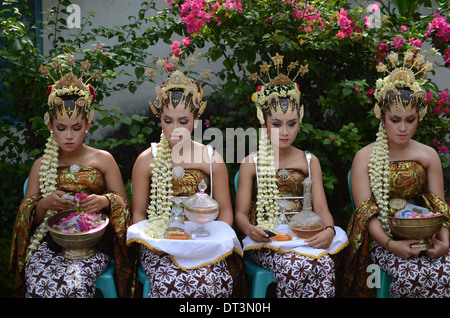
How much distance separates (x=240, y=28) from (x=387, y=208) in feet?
6.71

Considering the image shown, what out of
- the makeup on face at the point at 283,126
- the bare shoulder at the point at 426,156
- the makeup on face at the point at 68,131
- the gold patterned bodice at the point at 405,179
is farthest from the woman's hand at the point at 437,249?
the makeup on face at the point at 68,131

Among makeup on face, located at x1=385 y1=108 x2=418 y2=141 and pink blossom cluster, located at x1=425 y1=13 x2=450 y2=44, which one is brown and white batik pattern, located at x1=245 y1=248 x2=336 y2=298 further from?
pink blossom cluster, located at x1=425 y1=13 x2=450 y2=44

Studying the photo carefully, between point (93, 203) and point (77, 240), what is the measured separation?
31 centimetres

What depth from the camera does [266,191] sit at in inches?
148

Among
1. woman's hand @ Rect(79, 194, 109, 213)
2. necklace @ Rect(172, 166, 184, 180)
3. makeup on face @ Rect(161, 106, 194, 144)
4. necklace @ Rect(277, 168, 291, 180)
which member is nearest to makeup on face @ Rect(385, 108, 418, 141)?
necklace @ Rect(277, 168, 291, 180)

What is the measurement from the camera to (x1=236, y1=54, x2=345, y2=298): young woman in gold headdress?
351cm

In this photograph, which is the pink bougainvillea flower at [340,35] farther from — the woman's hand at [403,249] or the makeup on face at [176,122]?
the woman's hand at [403,249]

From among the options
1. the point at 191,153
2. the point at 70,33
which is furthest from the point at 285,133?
the point at 70,33

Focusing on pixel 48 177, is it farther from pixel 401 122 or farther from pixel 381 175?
pixel 401 122

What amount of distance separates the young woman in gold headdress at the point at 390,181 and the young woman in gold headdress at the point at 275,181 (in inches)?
11.2

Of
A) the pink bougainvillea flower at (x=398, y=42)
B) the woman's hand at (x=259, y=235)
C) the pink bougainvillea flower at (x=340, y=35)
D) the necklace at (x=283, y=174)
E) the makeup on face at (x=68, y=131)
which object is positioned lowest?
the woman's hand at (x=259, y=235)

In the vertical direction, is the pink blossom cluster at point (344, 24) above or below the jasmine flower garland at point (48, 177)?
above

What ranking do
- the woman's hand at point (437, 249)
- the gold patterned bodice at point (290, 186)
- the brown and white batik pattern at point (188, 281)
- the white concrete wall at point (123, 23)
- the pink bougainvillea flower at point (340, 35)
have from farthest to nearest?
the white concrete wall at point (123, 23) → the pink bougainvillea flower at point (340, 35) → the gold patterned bodice at point (290, 186) → the woman's hand at point (437, 249) → the brown and white batik pattern at point (188, 281)

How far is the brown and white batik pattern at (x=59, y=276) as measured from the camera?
3.25 m
